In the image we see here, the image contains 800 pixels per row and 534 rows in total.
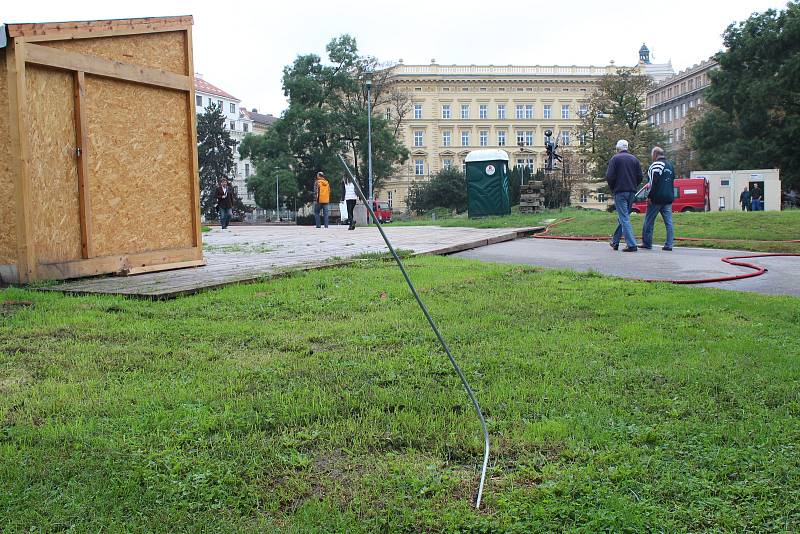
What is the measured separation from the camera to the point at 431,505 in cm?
253

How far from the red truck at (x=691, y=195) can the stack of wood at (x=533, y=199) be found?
22.4 meters

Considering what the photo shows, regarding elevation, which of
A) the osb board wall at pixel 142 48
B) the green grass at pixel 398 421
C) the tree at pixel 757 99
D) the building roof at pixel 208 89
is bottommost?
the green grass at pixel 398 421

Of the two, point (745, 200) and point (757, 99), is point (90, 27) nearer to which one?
point (745, 200)

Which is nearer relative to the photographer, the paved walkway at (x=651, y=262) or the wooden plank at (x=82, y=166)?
the paved walkway at (x=651, y=262)

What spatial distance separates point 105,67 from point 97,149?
102 centimetres

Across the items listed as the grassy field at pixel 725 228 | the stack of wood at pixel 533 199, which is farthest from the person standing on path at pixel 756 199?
the grassy field at pixel 725 228

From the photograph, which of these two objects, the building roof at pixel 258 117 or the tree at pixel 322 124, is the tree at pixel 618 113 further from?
the building roof at pixel 258 117

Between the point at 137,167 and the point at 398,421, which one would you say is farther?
the point at 137,167

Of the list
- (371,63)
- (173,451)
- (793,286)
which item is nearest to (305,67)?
(371,63)

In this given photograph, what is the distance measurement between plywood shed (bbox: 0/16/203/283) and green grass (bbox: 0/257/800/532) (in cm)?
261

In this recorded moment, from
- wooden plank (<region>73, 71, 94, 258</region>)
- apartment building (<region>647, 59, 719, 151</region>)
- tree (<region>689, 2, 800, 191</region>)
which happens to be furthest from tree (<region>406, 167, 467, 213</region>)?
wooden plank (<region>73, 71, 94, 258</region>)

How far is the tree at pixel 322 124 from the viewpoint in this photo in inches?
2505

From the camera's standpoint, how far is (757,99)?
171ft

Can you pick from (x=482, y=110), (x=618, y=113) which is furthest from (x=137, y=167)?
(x=482, y=110)
